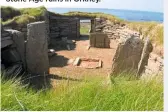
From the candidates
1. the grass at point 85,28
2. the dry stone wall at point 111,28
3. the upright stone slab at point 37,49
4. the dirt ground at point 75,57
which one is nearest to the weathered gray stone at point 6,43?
the upright stone slab at point 37,49

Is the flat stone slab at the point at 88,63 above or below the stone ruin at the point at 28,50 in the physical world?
below

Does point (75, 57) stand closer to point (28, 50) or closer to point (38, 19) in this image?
point (38, 19)

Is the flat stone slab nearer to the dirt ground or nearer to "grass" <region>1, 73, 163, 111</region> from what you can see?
the dirt ground

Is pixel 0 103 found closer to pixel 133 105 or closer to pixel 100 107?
pixel 100 107

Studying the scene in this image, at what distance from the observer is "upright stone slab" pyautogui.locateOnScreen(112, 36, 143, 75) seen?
6.08 m

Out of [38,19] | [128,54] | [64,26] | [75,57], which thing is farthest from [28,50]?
[64,26]

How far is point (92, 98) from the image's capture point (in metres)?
3.32

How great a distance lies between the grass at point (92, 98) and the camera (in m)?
3.19

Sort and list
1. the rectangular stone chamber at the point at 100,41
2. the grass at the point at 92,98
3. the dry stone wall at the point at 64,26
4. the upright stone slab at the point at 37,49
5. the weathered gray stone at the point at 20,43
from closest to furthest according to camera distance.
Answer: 1. the grass at the point at 92,98
2. the upright stone slab at the point at 37,49
3. the weathered gray stone at the point at 20,43
4. the rectangular stone chamber at the point at 100,41
5. the dry stone wall at the point at 64,26

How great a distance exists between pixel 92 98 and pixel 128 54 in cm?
292

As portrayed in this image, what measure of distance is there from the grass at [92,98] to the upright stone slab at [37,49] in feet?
11.3

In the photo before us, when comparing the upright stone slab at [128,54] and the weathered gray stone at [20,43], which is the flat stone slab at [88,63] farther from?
the upright stone slab at [128,54]

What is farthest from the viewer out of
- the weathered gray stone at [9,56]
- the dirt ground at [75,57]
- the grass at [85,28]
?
the grass at [85,28]

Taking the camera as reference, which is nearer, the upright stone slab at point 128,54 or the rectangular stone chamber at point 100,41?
the upright stone slab at point 128,54
